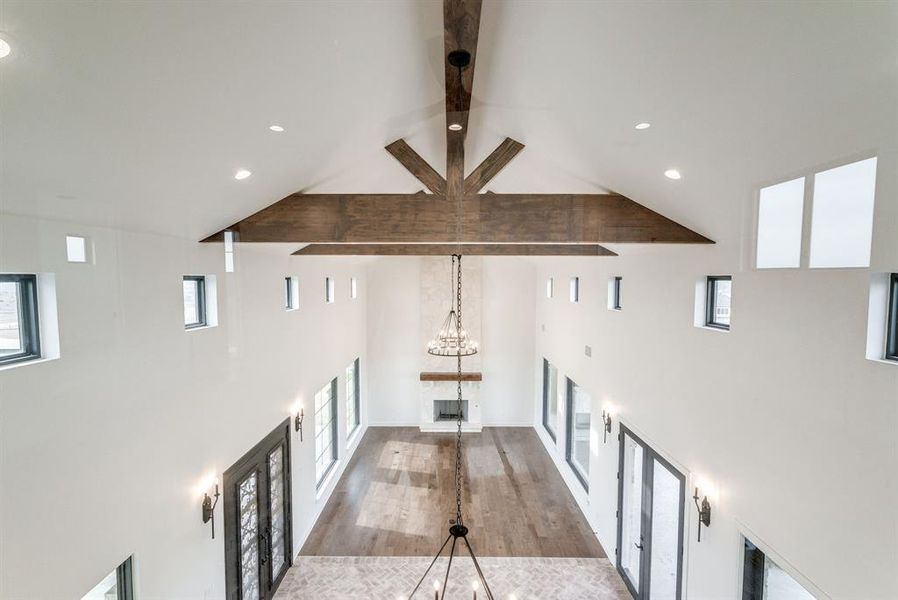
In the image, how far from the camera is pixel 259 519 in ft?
14.2

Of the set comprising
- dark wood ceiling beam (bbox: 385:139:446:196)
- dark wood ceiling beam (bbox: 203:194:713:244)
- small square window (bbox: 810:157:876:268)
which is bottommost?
small square window (bbox: 810:157:876:268)

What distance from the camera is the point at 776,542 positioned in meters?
2.57

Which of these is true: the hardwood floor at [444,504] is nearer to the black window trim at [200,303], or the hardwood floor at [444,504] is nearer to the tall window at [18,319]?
the black window trim at [200,303]

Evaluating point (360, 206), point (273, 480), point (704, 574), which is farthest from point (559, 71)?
point (273, 480)

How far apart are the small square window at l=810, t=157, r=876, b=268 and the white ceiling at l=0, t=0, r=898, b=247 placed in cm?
8

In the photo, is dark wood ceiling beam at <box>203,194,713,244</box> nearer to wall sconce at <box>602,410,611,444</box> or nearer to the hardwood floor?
wall sconce at <box>602,410,611,444</box>

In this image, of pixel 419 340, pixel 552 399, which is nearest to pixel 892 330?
pixel 552 399

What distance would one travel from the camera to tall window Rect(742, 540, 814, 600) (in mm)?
2508

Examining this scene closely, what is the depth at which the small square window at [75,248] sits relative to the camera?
1833 millimetres

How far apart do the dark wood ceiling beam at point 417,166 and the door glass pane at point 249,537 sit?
332 centimetres

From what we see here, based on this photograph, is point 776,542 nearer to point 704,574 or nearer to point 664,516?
point 704,574

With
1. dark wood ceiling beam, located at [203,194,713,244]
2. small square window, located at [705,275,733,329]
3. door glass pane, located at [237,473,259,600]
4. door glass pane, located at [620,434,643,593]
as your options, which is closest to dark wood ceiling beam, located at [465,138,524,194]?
dark wood ceiling beam, located at [203,194,713,244]

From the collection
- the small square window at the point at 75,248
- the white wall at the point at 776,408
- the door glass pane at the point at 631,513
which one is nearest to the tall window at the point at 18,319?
the small square window at the point at 75,248

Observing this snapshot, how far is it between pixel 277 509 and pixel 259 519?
1.61 ft
